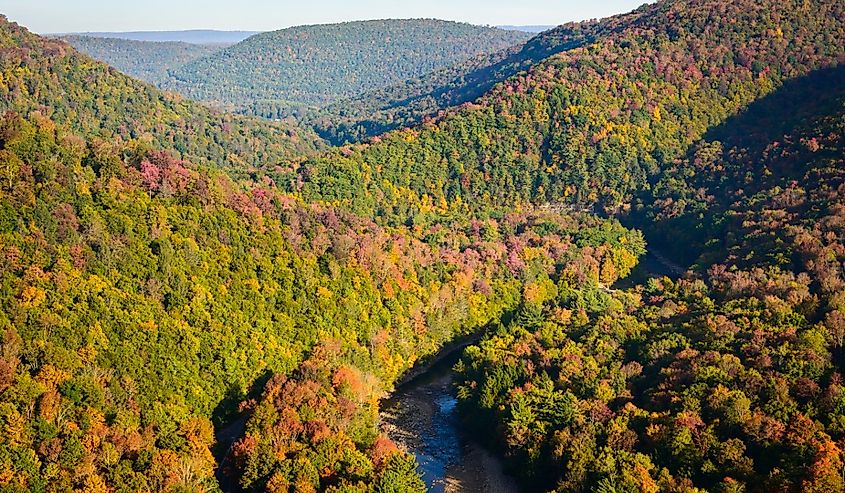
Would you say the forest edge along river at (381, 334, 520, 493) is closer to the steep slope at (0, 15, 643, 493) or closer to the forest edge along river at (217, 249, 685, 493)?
the forest edge along river at (217, 249, 685, 493)

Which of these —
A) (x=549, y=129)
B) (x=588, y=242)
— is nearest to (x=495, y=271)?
(x=588, y=242)


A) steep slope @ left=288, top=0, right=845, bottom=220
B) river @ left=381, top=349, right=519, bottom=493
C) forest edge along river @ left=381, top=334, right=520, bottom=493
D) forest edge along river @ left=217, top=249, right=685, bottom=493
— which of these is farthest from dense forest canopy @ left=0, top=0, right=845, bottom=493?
river @ left=381, top=349, right=519, bottom=493

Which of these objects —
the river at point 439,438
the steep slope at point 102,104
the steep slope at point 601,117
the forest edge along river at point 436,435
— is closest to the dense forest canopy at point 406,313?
the steep slope at point 601,117

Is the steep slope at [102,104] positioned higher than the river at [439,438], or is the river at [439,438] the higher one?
the steep slope at [102,104]

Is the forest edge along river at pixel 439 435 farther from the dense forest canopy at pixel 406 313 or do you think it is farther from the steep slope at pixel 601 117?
the steep slope at pixel 601 117

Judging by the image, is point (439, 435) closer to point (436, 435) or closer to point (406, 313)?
point (436, 435)

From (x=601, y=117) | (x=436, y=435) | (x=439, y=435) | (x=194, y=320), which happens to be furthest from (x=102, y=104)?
(x=439, y=435)

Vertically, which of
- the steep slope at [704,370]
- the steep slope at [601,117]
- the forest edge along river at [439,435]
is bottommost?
the forest edge along river at [439,435]
